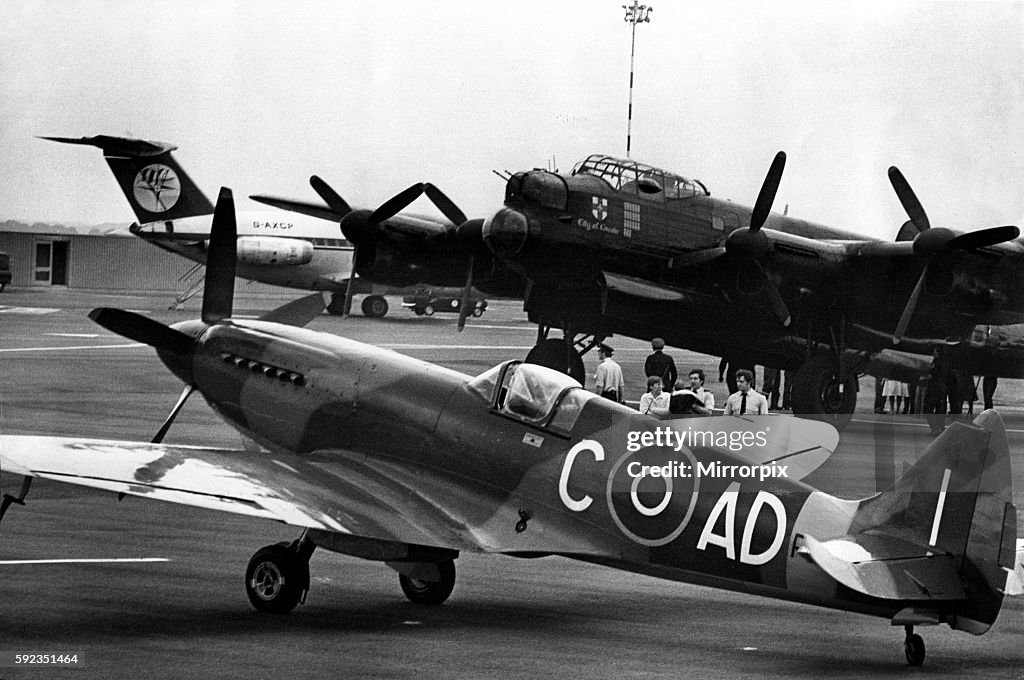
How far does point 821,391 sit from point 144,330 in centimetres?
471

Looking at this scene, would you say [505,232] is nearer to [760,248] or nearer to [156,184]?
[760,248]

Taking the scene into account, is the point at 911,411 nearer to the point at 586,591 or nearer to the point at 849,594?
the point at 586,591

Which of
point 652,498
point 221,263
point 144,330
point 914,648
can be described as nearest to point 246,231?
point 221,263

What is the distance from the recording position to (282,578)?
→ 711cm

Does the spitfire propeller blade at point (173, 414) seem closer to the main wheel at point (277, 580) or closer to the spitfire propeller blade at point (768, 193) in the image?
the main wheel at point (277, 580)

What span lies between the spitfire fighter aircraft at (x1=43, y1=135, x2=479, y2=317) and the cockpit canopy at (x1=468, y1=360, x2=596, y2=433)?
2.44 metres

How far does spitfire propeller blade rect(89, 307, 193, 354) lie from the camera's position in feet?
28.1

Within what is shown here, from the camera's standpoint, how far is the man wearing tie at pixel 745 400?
28.2ft

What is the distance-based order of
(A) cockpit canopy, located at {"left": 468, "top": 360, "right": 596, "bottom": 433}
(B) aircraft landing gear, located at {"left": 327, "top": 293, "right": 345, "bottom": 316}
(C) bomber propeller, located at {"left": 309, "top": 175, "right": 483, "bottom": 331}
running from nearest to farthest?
(A) cockpit canopy, located at {"left": 468, "top": 360, "right": 596, "bottom": 433}, (B) aircraft landing gear, located at {"left": 327, "top": 293, "right": 345, "bottom": 316}, (C) bomber propeller, located at {"left": 309, "top": 175, "right": 483, "bottom": 331}

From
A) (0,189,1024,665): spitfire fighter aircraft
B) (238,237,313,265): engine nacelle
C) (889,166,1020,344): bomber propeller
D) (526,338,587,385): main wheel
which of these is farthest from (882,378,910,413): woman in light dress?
(238,237,313,265): engine nacelle

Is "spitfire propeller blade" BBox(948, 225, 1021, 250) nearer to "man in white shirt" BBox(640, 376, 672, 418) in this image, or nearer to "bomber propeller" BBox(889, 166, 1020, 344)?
"bomber propeller" BBox(889, 166, 1020, 344)

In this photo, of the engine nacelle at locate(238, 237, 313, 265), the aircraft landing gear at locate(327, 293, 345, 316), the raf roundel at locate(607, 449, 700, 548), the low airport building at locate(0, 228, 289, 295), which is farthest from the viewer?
the engine nacelle at locate(238, 237, 313, 265)

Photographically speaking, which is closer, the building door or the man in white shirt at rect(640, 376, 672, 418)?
the man in white shirt at rect(640, 376, 672, 418)

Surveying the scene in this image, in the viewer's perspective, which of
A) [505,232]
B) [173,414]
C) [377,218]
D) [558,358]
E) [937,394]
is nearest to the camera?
[173,414]
